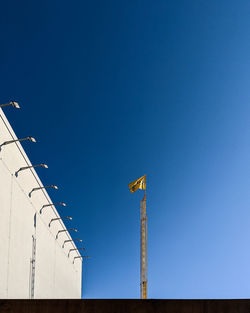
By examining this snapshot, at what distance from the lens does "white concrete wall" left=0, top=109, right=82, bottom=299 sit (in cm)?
2669

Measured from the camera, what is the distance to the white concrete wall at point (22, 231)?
26688mm
